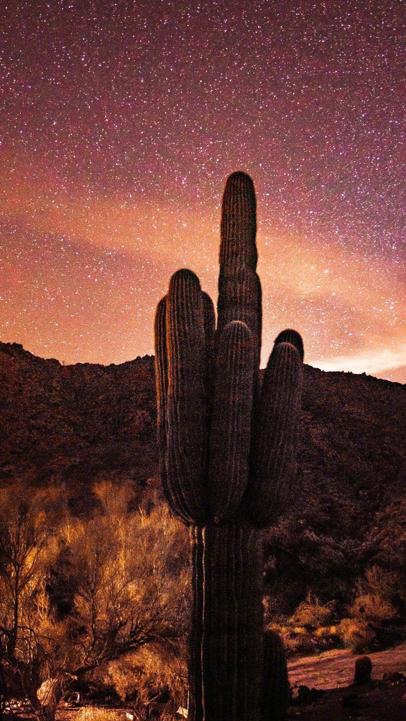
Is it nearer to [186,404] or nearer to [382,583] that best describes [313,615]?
[382,583]

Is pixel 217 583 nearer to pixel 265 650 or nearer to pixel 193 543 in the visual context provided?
pixel 193 543

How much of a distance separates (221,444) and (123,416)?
29.1 metres

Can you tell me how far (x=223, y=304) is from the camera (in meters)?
8.35

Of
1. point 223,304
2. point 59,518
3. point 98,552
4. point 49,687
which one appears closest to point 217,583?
point 223,304

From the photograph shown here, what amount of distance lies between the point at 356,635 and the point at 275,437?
397 inches

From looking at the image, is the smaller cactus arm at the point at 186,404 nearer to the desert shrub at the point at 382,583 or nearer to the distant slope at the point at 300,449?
the desert shrub at the point at 382,583

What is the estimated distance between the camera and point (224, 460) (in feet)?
23.6

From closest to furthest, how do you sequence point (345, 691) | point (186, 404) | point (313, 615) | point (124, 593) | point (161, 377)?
point (186, 404) → point (161, 377) → point (345, 691) → point (124, 593) → point (313, 615)

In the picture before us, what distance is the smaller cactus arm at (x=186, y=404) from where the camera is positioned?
24.3 feet

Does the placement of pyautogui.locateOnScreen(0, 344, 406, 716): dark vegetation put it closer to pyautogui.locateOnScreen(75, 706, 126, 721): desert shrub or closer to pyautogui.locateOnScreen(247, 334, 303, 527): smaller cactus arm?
pyautogui.locateOnScreen(75, 706, 126, 721): desert shrub

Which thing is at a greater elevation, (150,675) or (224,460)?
(224,460)

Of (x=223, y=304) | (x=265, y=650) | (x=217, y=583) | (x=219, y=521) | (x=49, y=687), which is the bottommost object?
(x=49, y=687)

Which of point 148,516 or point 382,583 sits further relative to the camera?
point 148,516

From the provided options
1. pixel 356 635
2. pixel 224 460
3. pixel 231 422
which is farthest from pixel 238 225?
pixel 356 635
